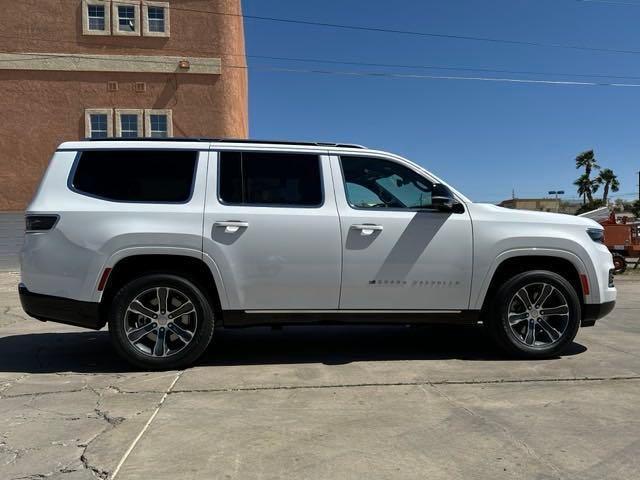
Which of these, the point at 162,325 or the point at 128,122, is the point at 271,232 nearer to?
the point at 162,325

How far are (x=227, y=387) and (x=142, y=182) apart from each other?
2048 mm

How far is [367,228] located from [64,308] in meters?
2.86

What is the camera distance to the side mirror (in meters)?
5.29

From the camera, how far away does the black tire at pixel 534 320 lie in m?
5.51

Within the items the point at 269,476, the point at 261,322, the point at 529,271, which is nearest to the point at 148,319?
the point at 261,322

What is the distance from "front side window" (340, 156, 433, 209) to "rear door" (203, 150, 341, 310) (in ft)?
0.87

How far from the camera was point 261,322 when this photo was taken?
532cm

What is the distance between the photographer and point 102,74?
2020 centimetres

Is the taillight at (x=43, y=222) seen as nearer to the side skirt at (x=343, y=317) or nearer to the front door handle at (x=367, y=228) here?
the side skirt at (x=343, y=317)

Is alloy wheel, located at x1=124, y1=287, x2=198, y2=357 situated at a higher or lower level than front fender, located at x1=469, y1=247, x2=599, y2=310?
lower

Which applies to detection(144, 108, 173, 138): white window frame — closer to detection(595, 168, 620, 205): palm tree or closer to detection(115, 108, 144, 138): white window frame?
detection(115, 108, 144, 138): white window frame

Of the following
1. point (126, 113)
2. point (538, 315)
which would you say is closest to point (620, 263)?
point (538, 315)

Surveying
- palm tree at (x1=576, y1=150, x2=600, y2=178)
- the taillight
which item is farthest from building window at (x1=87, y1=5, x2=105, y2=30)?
palm tree at (x1=576, y1=150, x2=600, y2=178)

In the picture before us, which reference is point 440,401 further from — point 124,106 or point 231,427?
point 124,106
